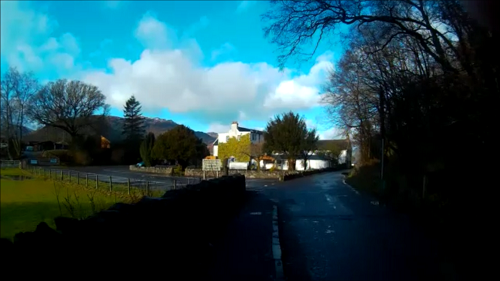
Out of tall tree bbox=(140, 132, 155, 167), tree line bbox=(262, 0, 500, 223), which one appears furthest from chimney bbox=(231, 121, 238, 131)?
tree line bbox=(262, 0, 500, 223)

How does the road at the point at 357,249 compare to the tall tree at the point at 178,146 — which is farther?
the tall tree at the point at 178,146

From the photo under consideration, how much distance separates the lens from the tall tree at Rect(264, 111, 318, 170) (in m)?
55.6

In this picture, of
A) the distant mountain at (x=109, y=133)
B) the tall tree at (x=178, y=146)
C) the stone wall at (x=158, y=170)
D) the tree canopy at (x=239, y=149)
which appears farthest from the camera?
the distant mountain at (x=109, y=133)

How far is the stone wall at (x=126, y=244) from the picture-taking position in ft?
9.62

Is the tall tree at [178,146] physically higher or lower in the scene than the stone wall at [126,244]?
higher

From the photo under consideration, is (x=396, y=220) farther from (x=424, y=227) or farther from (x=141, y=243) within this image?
(x=141, y=243)

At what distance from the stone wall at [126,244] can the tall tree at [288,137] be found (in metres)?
46.5

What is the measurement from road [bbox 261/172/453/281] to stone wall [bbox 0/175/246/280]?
177cm

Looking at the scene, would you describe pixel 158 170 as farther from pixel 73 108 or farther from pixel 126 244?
pixel 126 244

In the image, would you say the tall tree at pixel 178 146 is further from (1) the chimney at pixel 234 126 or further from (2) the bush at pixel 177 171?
(1) the chimney at pixel 234 126

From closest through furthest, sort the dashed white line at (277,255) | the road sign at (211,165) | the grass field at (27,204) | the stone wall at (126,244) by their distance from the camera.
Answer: the stone wall at (126,244) → the dashed white line at (277,255) → the grass field at (27,204) → the road sign at (211,165)

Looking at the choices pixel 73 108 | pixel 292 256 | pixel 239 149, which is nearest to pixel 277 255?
pixel 292 256

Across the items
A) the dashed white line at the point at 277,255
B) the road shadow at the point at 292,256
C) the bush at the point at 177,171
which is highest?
the bush at the point at 177,171

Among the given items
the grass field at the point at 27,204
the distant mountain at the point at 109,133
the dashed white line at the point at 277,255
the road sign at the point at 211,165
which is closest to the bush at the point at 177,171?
the distant mountain at the point at 109,133
